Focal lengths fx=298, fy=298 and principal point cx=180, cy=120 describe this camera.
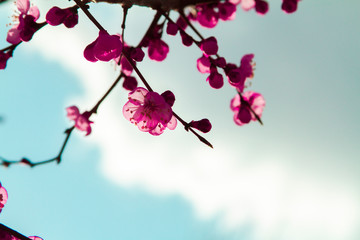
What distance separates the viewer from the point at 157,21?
89.8 inches

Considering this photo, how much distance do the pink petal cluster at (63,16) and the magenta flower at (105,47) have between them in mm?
233

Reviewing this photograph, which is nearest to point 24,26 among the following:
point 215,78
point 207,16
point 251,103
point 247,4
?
point 215,78

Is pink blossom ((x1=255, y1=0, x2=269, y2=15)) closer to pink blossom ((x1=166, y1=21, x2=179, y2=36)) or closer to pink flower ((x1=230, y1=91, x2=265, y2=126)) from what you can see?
pink flower ((x1=230, y1=91, x2=265, y2=126))

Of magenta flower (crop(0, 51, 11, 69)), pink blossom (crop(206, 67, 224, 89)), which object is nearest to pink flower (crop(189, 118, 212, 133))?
pink blossom (crop(206, 67, 224, 89))

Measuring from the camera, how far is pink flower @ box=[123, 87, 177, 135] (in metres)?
1.70

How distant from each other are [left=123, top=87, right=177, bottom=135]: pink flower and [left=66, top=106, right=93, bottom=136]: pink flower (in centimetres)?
26

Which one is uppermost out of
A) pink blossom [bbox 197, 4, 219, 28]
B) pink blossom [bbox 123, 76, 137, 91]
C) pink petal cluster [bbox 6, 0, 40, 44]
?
pink blossom [bbox 197, 4, 219, 28]

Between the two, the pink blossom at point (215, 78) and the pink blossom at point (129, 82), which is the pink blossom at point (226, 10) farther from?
the pink blossom at point (129, 82)

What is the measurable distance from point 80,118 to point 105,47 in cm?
50

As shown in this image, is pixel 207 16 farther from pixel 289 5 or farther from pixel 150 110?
pixel 150 110

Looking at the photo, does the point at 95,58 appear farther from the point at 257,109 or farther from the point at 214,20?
the point at 257,109

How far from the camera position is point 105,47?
170cm

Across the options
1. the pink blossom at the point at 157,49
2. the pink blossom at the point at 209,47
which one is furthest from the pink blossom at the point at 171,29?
the pink blossom at the point at 209,47

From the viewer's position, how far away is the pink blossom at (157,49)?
8.02ft
